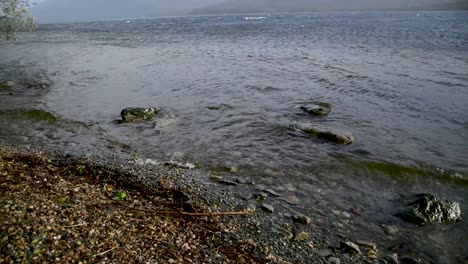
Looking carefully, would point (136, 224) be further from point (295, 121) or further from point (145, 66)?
point (145, 66)

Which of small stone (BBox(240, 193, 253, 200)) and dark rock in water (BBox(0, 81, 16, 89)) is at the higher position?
dark rock in water (BBox(0, 81, 16, 89))

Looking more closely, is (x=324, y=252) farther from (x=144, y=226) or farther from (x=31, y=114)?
(x=31, y=114)

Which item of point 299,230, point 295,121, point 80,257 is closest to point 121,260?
point 80,257

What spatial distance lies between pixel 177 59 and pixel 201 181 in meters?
30.5

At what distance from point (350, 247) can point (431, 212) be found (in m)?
3.11

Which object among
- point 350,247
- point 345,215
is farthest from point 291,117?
point 350,247

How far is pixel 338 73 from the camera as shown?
92.8ft

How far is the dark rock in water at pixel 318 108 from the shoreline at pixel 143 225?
32.7 ft

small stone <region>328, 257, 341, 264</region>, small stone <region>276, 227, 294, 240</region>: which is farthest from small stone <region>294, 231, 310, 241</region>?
small stone <region>328, 257, 341, 264</region>

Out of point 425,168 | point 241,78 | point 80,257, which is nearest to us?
point 80,257

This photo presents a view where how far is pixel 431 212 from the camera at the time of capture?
29.6 feet

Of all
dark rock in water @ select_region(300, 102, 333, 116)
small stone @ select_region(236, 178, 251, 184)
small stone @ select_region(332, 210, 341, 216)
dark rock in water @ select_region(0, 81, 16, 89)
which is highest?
dark rock in water @ select_region(0, 81, 16, 89)

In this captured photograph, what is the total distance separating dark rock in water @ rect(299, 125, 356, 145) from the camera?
1434 cm

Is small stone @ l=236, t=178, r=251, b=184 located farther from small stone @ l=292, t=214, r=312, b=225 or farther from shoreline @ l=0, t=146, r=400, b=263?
small stone @ l=292, t=214, r=312, b=225
